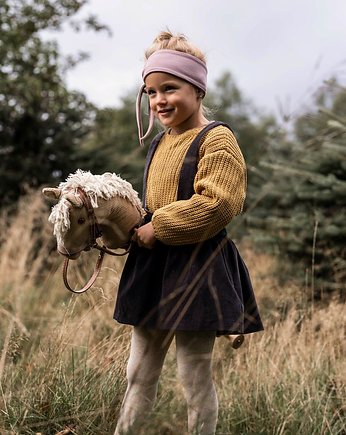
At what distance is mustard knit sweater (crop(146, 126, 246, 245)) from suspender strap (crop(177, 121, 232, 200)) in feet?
0.05

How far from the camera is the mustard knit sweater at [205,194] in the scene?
2.14 metres

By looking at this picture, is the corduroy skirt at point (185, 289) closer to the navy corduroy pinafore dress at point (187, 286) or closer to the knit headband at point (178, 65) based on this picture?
the navy corduroy pinafore dress at point (187, 286)

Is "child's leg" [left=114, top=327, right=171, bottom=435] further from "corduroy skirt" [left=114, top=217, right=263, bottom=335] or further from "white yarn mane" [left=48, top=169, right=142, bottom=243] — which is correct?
"white yarn mane" [left=48, top=169, right=142, bottom=243]

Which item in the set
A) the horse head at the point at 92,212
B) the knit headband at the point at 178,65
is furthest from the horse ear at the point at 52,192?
the knit headband at the point at 178,65

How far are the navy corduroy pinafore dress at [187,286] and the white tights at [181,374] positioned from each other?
0.34 ft

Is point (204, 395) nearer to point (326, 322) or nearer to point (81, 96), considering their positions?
point (326, 322)

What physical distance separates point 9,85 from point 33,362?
17.7 feet

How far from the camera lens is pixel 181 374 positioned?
2283mm

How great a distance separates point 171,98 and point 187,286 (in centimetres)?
66

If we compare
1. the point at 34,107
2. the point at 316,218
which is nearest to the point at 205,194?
the point at 316,218

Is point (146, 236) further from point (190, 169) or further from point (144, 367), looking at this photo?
point (144, 367)

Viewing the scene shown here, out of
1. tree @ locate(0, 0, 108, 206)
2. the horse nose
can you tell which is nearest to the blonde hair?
the horse nose

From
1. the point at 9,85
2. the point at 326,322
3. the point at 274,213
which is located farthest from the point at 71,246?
the point at 9,85

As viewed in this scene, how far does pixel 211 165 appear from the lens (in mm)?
2180
